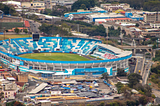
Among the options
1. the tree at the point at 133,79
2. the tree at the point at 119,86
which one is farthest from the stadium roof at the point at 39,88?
the tree at the point at 133,79

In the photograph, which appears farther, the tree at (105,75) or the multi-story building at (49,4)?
the multi-story building at (49,4)

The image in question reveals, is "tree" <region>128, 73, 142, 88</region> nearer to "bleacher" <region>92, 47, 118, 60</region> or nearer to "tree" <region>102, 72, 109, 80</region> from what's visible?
"tree" <region>102, 72, 109, 80</region>

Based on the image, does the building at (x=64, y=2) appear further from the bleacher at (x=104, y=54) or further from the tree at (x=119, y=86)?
the tree at (x=119, y=86)

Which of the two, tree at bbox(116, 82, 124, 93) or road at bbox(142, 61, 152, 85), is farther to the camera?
road at bbox(142, 61, 152, 85)

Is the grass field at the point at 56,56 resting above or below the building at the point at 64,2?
below

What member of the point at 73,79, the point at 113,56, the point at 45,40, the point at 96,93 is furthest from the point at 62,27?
the point at 96,93

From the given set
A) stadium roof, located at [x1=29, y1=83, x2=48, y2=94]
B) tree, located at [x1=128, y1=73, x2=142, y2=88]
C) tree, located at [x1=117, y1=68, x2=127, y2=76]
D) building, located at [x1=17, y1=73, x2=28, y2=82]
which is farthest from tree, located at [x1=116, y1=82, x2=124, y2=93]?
building, located at [x1=17, y1=73, x2=28, y2=82]

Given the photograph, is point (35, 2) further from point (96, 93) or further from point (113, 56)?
point (96, 93)
